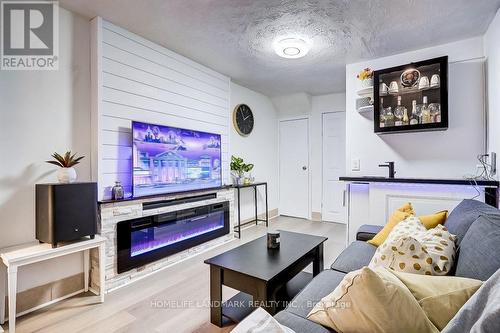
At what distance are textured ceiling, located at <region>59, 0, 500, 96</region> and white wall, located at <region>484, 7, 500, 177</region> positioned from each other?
13cm

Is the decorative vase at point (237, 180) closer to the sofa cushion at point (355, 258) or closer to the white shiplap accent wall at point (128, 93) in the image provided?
the white shiplap accent wall at point (128, 93)

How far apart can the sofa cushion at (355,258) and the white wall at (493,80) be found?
1.50 m

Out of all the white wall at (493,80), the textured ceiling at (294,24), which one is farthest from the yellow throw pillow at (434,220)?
the textured ceiling at (294,24)

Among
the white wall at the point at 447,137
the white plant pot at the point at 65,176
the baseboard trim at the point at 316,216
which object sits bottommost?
the baseboard trim at the point at 316,216

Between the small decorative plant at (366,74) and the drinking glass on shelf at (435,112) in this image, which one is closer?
the drinking glass on shelf at (435,112)

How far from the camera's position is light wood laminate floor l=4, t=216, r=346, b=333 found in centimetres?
181

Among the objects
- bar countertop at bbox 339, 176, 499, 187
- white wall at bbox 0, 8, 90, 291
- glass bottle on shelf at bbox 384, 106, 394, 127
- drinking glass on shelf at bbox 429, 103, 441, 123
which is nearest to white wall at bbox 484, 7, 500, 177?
bar countertop at bbox 339, 176, 499, 187

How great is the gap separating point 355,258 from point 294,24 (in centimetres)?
209

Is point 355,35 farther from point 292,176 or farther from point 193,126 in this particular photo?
point 292,176

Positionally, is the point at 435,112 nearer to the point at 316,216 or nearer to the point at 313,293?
the point at 313,293

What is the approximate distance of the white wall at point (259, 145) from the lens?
4.45 m

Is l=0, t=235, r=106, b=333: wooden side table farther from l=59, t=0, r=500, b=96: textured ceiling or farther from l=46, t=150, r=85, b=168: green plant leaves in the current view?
l=59, t=0, r=500, b=96: textured ceiling

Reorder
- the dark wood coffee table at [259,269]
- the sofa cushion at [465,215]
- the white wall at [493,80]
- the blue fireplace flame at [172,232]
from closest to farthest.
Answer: the sofa cushion at [465,215] → the dark wood coffee table at [259,269] → the white wall at [493,80] → the blue fireplace flame at [172,232]

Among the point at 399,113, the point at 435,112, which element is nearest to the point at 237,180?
the point at 399,113
